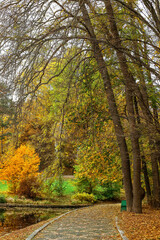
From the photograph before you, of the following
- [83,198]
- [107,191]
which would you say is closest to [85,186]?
[83,198]

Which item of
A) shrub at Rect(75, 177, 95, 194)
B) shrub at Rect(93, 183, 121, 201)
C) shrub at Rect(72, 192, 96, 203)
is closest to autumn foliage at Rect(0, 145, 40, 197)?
shrub at Rect(72, 192, 96, 203)

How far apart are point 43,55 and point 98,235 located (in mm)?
5220

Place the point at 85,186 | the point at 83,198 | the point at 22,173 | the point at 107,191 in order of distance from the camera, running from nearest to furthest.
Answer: the point at 22,173, the point at 83,198, the point at 85,186, the point at 107,191

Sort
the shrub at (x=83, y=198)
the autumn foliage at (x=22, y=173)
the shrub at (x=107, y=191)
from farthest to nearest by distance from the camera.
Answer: the shrub at (x=107, y=191) → the shrub at (x=83, y=198) → the autumn foliage at (x=22, y=173)

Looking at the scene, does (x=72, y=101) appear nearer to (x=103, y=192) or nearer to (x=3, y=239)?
(x=3, y=239)

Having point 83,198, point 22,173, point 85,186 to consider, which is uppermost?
point 22,173

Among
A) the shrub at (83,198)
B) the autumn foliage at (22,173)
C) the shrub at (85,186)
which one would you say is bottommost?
the shrub at (83,198)

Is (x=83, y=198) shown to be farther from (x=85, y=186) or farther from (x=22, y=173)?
(x=22, y=173)

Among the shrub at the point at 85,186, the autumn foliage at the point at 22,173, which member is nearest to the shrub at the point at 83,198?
the shrub at the point at 85,186

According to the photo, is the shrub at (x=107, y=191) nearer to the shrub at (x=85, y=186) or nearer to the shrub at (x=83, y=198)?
the shrub at (x=85, y=186)

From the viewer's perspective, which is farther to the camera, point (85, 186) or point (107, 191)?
point (107, 191)

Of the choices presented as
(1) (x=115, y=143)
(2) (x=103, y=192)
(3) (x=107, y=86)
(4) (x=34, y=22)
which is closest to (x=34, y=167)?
(2) (x=103, y=192)

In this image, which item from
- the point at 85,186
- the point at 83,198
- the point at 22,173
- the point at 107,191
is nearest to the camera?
the point at 22,173

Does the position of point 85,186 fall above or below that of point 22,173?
below
